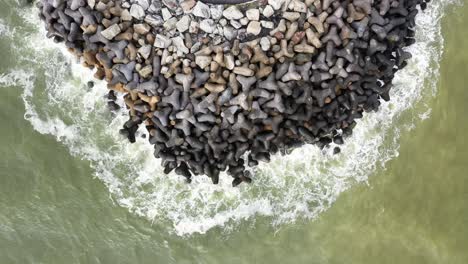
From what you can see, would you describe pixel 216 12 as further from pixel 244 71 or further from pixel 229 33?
pixel 244 71

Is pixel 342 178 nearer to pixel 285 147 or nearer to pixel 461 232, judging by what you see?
pixel 285 147

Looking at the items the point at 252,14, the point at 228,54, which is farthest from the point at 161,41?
the point at 252,14

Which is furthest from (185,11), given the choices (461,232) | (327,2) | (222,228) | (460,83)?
(461,232)

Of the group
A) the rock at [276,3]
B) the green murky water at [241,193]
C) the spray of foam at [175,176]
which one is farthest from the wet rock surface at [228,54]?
the green murky water at [241,193]

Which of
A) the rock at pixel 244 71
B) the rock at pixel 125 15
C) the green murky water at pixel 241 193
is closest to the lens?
the rock at pixel 244 71

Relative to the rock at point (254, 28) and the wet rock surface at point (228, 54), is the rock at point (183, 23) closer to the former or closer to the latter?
the wet rock surface at point (228, 54)

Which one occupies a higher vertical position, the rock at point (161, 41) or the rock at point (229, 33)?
the rock at point (229, 33)

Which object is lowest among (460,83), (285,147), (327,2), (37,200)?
(37,200)
